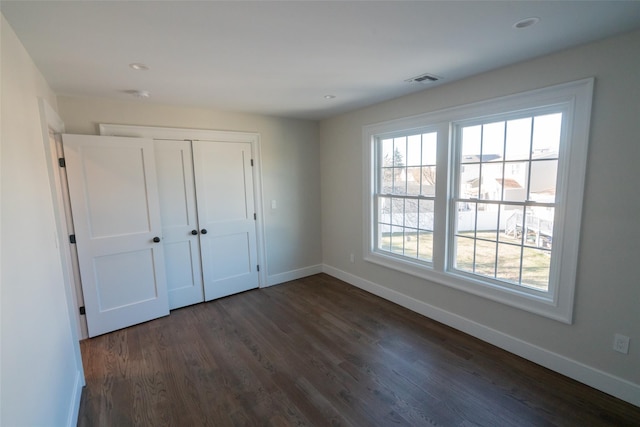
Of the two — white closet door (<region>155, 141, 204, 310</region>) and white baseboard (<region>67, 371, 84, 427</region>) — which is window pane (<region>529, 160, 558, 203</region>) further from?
white baseboard (<region>67, 371, 84, 427</region>)

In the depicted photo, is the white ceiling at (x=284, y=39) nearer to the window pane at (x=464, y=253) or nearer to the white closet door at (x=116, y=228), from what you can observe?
the white closet door at (x=116, y=228)

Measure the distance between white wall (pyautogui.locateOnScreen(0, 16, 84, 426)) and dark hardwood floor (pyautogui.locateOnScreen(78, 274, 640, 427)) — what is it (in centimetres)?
46

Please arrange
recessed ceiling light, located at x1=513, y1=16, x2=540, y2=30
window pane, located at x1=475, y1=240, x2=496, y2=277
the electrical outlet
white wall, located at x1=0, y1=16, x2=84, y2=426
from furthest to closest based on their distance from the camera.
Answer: window pane, located at x1=475, y1=240, x2=496, y2=277
the electrical outlet
recessed ceiling light, located at x1=513, y1=16, x2=540, y2=30
white wall, located at x1=0, y1=16, x2=84, y2=426

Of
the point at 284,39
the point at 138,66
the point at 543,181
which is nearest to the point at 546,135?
the point at 543,181

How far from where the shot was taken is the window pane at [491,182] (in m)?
2.61

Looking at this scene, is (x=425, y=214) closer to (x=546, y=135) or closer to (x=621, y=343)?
(x=546, y=135)

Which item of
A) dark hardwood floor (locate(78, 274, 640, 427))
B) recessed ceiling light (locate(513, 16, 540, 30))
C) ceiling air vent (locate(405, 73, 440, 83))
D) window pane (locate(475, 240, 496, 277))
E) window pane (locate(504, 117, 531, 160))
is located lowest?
dark hardwood floor (locate(78, 274, 640, 427))

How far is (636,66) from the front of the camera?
72.0 inches

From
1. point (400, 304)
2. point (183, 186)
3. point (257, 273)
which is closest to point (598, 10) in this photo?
point (400, 304)

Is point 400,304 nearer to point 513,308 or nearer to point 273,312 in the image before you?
point 513,308

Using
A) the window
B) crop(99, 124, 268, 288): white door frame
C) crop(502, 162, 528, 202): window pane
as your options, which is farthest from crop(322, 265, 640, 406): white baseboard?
crop(99, 124, 268, 288): white door frame

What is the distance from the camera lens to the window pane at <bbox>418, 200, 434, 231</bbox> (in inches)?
126

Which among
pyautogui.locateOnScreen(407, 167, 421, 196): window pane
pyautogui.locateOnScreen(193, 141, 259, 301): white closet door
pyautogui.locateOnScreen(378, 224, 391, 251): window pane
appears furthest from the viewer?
pyautogui.locateOnScreen(378, 224, 391, 251): window pane

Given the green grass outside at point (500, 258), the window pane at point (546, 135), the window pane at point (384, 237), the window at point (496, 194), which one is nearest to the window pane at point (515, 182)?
the window at point (496, 194)
